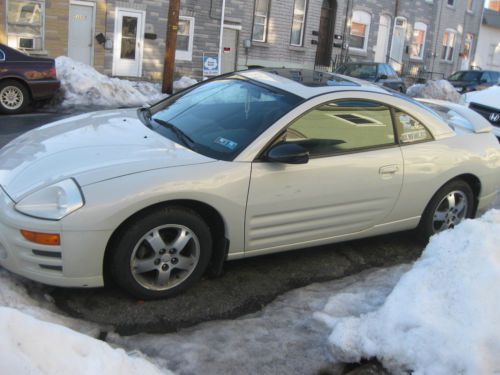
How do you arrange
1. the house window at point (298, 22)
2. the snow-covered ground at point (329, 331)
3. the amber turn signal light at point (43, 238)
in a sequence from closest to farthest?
1. the snow-covered ground at point (329, 331)
2. the amber turn signal light at point (43, 238)
3. the house window at point (298, 22)

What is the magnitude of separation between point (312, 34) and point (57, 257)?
21.1 meters

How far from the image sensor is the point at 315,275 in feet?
14.4

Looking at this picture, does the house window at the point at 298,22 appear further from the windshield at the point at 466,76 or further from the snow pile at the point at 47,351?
the snow pile at the point at 47,351

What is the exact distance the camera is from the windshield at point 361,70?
1870 centimetres

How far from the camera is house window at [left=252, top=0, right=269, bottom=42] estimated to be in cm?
2112

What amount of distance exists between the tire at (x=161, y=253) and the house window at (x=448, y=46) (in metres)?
30.1

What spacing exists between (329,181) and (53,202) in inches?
76.2

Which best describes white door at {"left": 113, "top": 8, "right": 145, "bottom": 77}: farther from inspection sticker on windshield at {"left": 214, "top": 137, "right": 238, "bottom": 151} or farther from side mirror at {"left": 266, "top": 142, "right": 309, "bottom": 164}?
side mirror at {"left": 266, "top": 142, "right": 309, "bottom": 164}

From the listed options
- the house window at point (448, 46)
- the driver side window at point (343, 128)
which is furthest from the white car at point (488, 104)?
the house window at point (448, 46)

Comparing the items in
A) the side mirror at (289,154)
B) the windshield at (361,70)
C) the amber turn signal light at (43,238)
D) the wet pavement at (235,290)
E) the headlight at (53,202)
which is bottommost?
the wet pavement at (235,290)

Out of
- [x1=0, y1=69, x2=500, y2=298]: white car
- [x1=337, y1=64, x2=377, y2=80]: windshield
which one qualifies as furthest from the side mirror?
[x1=337, y1=64, x2=377, y2=80]: windshield

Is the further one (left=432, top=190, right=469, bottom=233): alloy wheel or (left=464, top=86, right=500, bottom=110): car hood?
(left=464, top=86, right=500, bottom=110): car hood

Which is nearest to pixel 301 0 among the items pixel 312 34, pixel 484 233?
pixel 312 34

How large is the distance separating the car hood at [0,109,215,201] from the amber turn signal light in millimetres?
241
